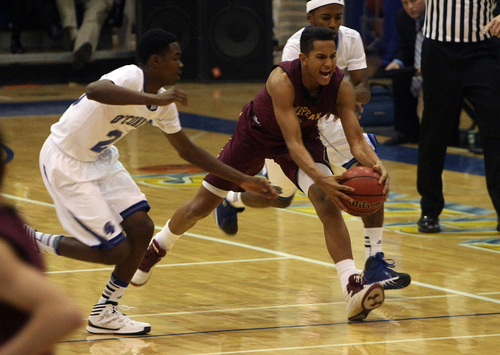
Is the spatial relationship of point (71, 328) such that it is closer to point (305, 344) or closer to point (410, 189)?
point (305, 344)

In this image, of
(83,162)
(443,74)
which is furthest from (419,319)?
(443,74)

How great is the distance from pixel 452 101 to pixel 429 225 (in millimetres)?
947

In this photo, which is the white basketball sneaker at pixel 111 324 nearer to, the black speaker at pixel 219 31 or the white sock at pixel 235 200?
the white sock at pixel 235 200

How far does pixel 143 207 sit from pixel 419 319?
5.06 feet

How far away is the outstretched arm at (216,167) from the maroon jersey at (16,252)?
2385 mm

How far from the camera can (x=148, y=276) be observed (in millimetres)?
5199

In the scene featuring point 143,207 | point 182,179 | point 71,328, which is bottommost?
point 182,179

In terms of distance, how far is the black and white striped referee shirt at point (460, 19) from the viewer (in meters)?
6.51

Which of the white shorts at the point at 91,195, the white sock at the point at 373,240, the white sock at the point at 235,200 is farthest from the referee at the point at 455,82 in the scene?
the white shorts at the point at 91,195

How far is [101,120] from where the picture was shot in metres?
4.42

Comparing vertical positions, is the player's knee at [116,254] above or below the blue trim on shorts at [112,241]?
below

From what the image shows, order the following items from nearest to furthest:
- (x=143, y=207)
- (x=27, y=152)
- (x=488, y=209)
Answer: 1. (x=143, y=207)
2. (x=488, y=209)
3. (x=27, y=152)

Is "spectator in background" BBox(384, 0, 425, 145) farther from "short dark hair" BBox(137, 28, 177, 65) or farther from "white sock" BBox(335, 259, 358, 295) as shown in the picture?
"short dark hair" BBox(137, 28, 177, 65)

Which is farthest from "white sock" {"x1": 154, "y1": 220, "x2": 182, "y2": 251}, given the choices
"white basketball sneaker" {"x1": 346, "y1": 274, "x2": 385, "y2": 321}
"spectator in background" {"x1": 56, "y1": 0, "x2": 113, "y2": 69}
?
"spectator in background" {"x1": 56, "y1": 0, "x2": 113, "y2": 69}
